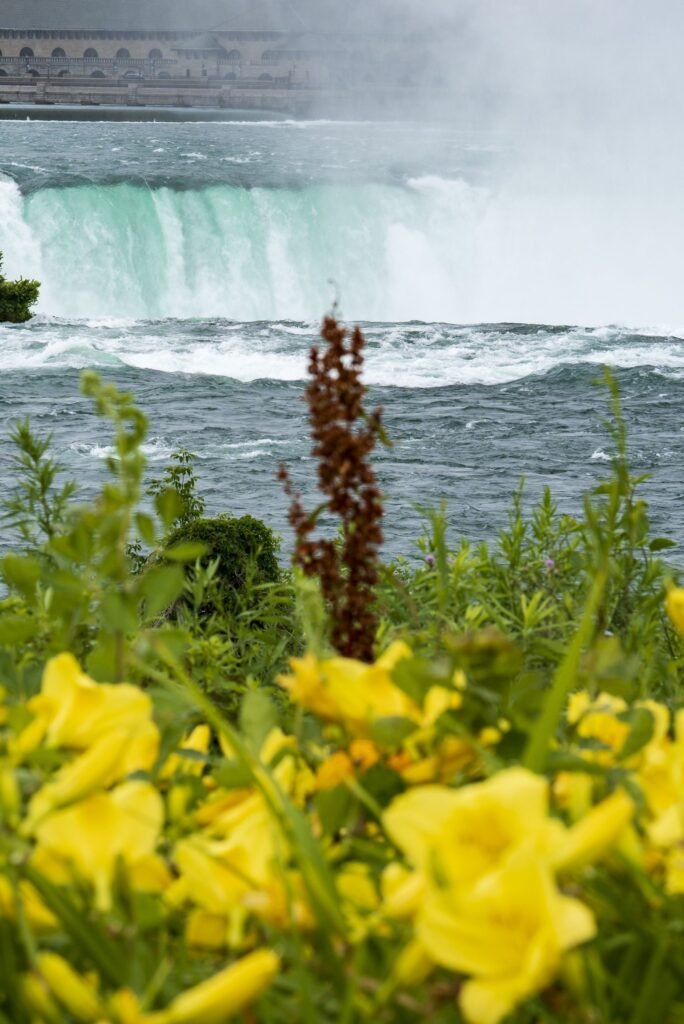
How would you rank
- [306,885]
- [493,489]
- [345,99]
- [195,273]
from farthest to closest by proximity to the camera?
[345,99] < [195,273] < [493,489] < [306,885]

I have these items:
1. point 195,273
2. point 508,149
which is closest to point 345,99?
point 508,149

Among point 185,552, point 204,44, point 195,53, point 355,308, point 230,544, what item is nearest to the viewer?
point 185,552

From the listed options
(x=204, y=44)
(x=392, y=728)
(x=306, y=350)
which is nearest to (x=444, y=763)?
(x=392, y=728)

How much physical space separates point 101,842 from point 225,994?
19cm

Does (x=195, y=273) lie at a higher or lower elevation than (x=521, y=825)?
lower

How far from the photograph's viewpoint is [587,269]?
25.5 m

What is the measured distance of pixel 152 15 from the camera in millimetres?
80125

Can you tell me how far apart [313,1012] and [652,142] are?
35.5 m

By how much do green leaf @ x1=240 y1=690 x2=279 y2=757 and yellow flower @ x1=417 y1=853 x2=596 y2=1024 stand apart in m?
0.28

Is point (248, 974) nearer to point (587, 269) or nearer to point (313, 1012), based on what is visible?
point (313, 1012)

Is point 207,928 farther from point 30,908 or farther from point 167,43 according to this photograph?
point 167,43

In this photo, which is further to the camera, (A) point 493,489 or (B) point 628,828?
(A) point 493,489

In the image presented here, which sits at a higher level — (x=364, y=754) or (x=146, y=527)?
(x=146, y=527)

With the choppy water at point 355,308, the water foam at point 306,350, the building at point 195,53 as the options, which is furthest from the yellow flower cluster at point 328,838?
the building at point 195,53
